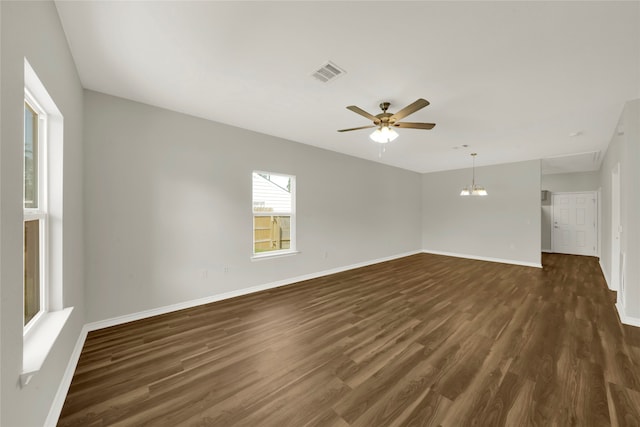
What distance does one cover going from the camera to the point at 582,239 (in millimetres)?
7680

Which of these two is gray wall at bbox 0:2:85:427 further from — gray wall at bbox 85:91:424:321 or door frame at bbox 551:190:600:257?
door frame at bbox 551:190:600:257

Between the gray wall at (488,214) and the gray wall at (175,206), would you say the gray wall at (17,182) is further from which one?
the gray wall at (488,214)

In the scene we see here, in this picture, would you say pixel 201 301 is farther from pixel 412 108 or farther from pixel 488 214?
pixel 488 214

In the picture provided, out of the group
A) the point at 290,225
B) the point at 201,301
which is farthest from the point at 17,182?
the point at 290,225

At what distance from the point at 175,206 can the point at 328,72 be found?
104 inches

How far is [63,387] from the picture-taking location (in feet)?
6.03

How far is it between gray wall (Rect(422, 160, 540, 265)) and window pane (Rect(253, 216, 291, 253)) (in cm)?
549

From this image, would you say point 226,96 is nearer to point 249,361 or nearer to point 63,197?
point 63,197

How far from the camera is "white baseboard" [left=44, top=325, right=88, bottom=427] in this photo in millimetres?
1566

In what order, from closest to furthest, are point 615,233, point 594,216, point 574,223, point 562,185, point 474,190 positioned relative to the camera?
1. point 615,233
2. point 474,190
3. point 594,216
4. point 574,223
5. point 562,185

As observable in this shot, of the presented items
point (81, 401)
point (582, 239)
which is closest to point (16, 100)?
point (81, 401)

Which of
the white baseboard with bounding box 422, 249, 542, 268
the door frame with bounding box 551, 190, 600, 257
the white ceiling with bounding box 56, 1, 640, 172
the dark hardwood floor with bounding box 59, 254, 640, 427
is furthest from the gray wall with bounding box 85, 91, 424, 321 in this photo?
the door frame with bounding box 551, 190, 600, 257

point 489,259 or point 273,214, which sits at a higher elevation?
point 273,214

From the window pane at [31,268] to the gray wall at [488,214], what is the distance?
338 inches
